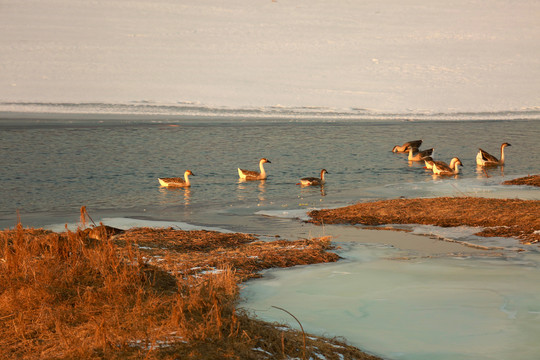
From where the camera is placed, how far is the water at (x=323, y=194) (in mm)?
7250

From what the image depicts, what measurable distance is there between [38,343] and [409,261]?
5716mm

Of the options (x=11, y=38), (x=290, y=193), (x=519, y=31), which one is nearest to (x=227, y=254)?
(x=290, y=193)

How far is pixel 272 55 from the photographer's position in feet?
189

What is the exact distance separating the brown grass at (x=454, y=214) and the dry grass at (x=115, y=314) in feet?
19.3

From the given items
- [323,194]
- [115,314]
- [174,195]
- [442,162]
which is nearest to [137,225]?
[174,195]

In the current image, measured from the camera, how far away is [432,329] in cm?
696

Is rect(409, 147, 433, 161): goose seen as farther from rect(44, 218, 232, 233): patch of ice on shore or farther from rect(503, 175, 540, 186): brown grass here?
rect(44, 218, 232, 233): patch of ice on shore

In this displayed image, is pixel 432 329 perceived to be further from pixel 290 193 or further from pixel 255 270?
pixel 290 193

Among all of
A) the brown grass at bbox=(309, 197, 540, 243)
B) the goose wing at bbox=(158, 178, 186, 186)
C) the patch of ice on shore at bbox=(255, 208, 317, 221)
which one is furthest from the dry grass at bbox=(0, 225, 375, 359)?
the goose wing at bbox=(158, 178, 186, 186)

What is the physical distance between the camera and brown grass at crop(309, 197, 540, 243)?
11836mm

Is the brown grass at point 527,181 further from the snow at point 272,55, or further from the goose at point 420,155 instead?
the snow at point 272,55

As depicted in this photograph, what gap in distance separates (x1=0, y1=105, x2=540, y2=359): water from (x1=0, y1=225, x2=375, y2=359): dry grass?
119cm

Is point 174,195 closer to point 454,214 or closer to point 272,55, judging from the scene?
point 454,214

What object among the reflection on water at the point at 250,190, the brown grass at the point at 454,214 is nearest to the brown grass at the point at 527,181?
the brown grass at the point at 454,214
